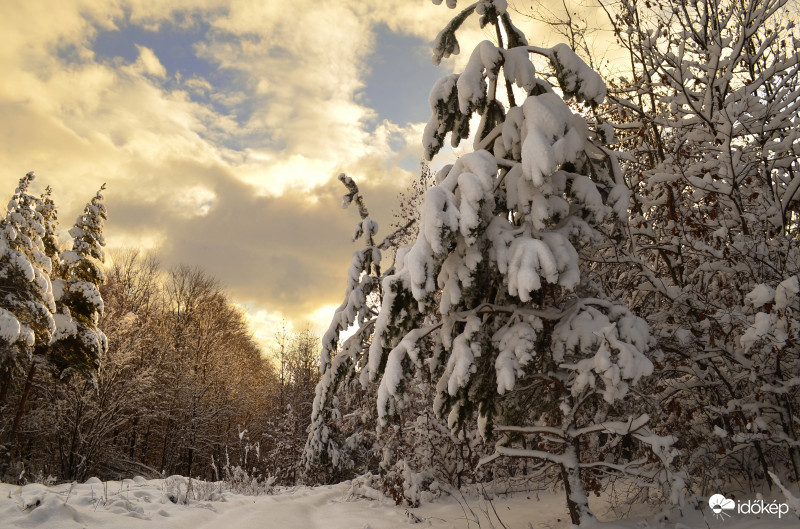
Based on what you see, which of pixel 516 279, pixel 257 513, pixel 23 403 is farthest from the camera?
pixel 23 403

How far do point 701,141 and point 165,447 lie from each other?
2448cm

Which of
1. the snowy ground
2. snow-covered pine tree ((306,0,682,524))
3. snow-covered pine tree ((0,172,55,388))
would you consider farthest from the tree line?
snow-covered pine tree ((306,0,682,524))

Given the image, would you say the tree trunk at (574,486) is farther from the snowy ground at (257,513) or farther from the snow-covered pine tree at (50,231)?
the snow-covered pine tree at (50,231)

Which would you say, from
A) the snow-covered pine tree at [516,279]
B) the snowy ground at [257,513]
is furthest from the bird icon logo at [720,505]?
the snow-covered pine tree at [516,279]

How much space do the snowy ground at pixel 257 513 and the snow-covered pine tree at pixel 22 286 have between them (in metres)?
6.45

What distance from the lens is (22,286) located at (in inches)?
518

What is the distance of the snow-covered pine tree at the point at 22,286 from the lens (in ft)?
40.9

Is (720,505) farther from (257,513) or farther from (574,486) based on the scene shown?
(257,513)

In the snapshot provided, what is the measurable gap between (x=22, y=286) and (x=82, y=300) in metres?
2.63

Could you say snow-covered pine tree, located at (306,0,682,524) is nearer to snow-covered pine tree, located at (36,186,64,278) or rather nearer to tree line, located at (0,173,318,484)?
tree line, located at (0,173,318,484)

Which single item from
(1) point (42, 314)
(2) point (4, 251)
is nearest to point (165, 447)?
(1) point (42, 314)

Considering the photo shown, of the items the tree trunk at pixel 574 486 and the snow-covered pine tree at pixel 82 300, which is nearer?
the tree trunk at pixel 574 486

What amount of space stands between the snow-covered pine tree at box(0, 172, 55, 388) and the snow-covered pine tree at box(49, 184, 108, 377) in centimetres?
87

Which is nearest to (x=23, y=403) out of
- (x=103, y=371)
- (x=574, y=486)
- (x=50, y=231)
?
(x=103, y=371)
